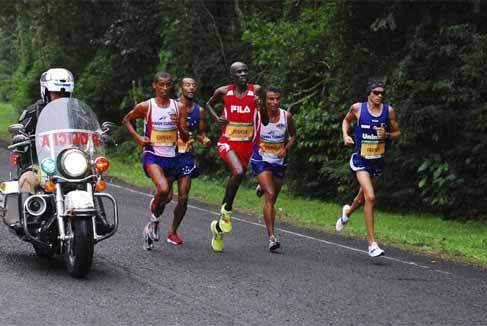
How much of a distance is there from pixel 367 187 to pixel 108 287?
→ 13.2 feet

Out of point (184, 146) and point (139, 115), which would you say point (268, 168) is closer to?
point (184, 146)

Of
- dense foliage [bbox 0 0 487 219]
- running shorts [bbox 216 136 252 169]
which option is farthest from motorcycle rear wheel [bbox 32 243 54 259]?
dense foliage [bbox 0 0 487 219]

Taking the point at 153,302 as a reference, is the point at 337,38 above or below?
above

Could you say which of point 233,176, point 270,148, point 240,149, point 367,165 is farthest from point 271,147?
point 367,165

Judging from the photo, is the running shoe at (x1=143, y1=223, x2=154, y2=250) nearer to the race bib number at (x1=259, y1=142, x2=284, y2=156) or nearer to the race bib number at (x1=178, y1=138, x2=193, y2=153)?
the race bib number at (x1=178, y1=138, x2=193, y2=153)

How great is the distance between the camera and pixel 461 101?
1694 centimetres

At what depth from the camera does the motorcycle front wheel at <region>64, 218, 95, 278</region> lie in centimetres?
891

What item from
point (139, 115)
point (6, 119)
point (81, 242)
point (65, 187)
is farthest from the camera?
point (6, 119)

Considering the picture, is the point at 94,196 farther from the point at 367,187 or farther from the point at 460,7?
the point at 460,7

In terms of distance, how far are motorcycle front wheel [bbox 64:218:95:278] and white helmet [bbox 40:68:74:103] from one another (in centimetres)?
161

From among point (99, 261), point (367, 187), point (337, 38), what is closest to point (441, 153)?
point (337, 38)

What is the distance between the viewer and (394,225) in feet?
54.0

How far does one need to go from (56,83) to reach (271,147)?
10.5 feet

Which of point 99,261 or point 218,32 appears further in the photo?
point 218,32
